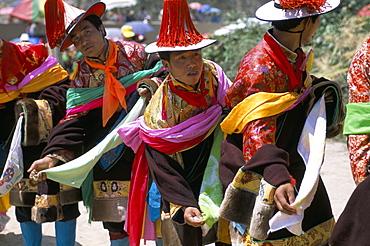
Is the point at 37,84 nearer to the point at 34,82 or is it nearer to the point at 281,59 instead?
the point at 34,82

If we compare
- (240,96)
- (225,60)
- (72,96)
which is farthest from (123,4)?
(240,96)

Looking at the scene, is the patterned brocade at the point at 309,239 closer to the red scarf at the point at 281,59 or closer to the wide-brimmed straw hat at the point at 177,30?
the red scarf at the point at 281,59

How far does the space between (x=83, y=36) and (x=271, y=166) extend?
1.92 meters

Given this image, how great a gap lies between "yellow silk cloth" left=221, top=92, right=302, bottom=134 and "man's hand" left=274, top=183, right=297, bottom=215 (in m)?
0.38

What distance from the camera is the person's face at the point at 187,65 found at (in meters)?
3.24

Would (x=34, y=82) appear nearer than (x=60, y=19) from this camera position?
No

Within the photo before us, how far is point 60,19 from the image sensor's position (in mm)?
3943

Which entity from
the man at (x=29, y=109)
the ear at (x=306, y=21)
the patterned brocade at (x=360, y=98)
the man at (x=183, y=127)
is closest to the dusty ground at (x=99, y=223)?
the man at (x=29, y=109)

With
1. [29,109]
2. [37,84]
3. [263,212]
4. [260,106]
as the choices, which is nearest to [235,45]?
[37,84]

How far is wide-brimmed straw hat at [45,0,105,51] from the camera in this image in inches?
154

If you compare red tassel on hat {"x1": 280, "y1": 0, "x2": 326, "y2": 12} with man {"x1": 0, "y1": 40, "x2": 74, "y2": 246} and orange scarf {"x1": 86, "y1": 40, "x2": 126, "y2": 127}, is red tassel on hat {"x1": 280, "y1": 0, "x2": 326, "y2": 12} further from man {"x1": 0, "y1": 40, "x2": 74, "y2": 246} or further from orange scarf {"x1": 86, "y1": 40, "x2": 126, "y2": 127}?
man {"x1": 0, "y1": 40, "x2": 74, "y2": 246}

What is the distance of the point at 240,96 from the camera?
2848 mm

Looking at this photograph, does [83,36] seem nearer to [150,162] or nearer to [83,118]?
[83,118]

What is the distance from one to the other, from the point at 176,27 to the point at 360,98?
3.61 feet
